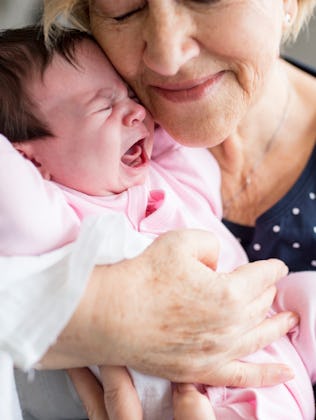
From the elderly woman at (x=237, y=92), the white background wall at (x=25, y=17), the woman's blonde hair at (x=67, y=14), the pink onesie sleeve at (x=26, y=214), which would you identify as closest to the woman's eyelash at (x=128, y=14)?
the elderly woman at (x=237, y=92)

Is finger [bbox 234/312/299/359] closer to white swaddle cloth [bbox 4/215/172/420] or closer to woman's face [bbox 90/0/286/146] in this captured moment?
Result: white swaddle cloth [bbox 4/215/172/420]

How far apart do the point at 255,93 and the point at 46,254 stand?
615mm

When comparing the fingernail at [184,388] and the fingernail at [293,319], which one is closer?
the fingernail at [184,388]

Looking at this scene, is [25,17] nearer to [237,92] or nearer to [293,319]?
[237,92]

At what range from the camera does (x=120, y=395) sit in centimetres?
116

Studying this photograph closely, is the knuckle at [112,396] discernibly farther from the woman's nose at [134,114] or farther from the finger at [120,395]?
the woman's nose at [134,114]

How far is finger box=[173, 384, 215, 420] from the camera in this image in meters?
1.11

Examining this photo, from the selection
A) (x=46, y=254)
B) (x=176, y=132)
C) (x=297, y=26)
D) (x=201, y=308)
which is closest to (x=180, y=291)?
(x=201, y=308)

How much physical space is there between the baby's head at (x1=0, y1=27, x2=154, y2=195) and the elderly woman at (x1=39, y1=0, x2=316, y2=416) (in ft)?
0.25

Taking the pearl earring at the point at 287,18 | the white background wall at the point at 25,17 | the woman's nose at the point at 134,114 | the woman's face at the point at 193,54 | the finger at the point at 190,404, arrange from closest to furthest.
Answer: the finger at the point at 190,404 < the woman's face at the point at 193,54 < the woman's nose at the point at 134,114 < the pearl earring at the point at 287,18 < the white background wall at the point at 25,17

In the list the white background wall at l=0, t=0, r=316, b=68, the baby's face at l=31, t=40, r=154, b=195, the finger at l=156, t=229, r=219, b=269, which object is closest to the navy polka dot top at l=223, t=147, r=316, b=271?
the finger at l=156, t=229, r=219, b=269

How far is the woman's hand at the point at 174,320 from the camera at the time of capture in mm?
1089

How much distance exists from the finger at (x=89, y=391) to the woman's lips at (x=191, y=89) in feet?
1.98

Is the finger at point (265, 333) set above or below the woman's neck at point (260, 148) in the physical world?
below
